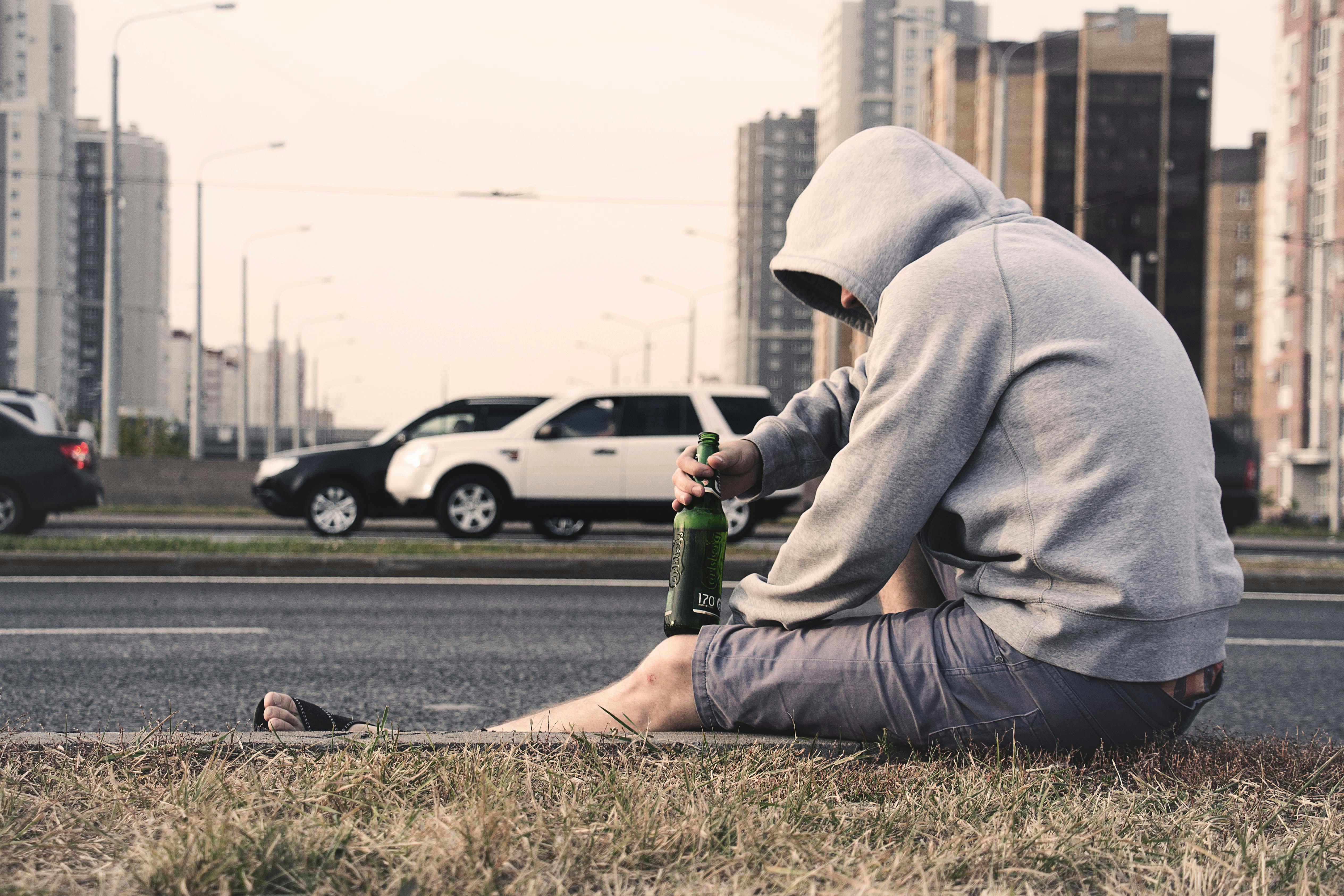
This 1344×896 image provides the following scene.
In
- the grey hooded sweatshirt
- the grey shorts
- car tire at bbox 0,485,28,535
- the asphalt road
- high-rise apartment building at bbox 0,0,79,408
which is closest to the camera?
the grey hooded sweatshirt


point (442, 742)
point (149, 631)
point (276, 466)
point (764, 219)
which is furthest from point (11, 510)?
point (764, 219)

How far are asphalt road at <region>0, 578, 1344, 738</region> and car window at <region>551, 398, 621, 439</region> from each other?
4.72 metres

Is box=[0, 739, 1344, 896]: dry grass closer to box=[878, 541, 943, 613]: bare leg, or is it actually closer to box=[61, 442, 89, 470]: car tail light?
box=[878, 541, 943, 613]: bare leg

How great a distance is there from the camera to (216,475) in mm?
20031


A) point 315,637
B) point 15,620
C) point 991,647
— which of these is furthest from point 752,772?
point 15,620

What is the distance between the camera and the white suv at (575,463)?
42.1 ft

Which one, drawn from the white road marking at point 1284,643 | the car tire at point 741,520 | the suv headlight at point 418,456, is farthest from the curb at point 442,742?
the suv headlight at point 418,456

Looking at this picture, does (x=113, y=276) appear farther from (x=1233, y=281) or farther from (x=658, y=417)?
(x=1233, y=281)

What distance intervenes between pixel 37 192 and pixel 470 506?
111 metres

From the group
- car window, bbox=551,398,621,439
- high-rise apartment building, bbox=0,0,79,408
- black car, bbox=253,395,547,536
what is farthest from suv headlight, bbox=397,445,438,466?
high-rise apartment building, bbox=0,0,79,408

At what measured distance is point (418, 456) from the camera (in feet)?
42.6

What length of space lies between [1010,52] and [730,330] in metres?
129

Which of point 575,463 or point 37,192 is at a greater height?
point 37,192

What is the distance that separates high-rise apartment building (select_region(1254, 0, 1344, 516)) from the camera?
5300 cm
